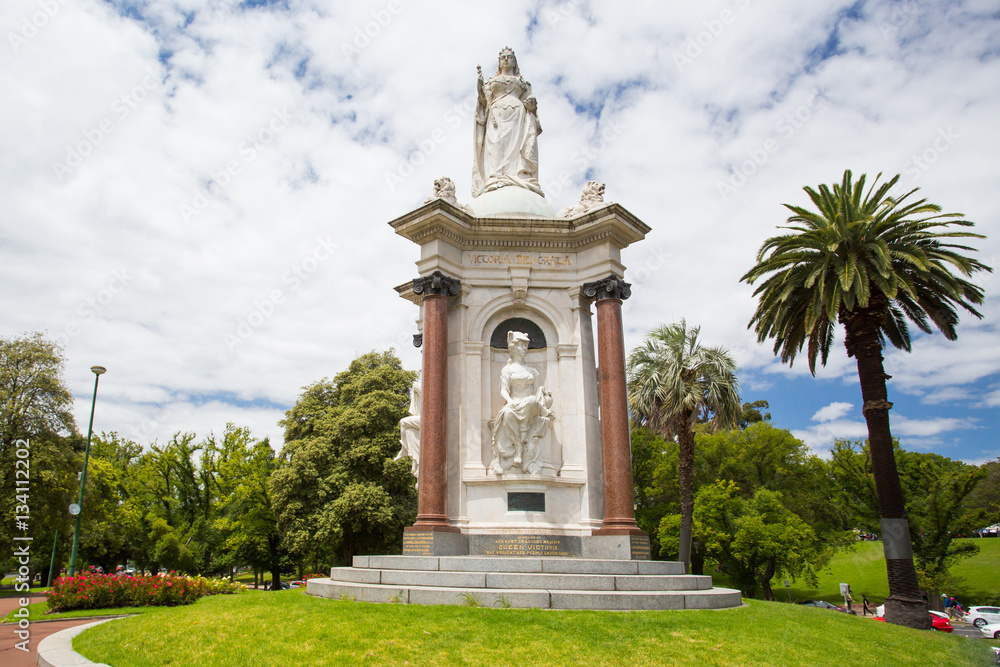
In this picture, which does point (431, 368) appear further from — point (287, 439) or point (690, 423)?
point (287, 439)

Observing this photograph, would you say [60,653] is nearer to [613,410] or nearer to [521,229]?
[613,410]

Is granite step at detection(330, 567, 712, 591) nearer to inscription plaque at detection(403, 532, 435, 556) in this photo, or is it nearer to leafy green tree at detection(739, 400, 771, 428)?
inscription plaque at detection(403, 532, 435, 556)

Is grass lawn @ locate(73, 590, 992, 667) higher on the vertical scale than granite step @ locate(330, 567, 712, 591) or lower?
lower

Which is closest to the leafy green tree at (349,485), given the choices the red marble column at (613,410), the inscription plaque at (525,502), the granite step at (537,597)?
the inscription plaque at (525,502)

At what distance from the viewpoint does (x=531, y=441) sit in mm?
14648

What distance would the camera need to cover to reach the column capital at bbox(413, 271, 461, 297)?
15.4m

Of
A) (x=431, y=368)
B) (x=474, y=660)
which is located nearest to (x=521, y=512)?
(x=431, y=368)

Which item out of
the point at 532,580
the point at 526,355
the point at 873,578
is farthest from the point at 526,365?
the point at 873,578

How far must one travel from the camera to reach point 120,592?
14.8 metres

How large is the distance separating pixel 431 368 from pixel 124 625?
7.38 meters

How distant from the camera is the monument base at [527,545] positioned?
13414mm

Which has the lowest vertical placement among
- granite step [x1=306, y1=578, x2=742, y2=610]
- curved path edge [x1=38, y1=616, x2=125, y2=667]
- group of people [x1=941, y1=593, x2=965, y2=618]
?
group of people [x1=941, y1=593, x2=965, y2=618]

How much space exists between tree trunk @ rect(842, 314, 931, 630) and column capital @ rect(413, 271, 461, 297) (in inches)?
519

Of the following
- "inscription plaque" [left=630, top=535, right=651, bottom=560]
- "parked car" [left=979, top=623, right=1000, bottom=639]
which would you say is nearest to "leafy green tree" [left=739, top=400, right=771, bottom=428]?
"parked car" [left=979, top=623, right=1000, bottom=639]
